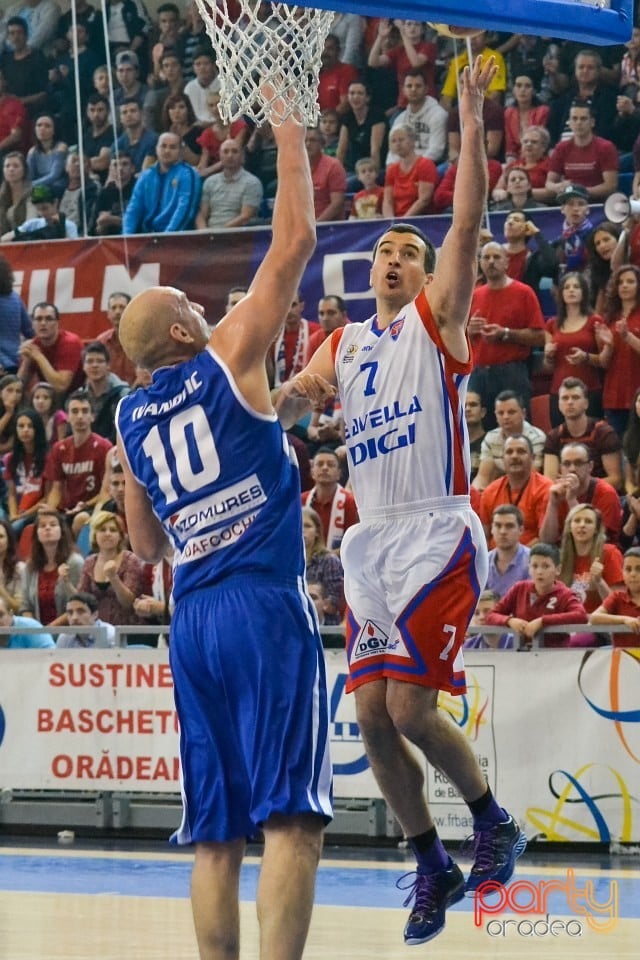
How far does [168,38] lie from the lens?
65.9 ft

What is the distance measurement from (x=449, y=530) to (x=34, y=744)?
6.94 meters

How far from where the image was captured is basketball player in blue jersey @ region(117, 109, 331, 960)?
5.25 m

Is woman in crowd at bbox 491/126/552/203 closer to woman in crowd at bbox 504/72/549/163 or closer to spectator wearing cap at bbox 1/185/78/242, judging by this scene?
woman in crowd at bbox 504/72/549/163

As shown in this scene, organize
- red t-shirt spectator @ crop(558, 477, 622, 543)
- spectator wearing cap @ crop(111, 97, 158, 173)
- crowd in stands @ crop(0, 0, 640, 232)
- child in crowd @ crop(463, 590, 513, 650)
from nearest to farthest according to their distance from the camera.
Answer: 1. child in crowd @ crop(463, 590, 513, 650)
2. red t-shirt spectator @ crop(558, 477, 622, 543)
3. crowd in stands @ crop(0, 0, 640, 232)
4. spectator wearing cap @ crop(111, 97, 158, 173)

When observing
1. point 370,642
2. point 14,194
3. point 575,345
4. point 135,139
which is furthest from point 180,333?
point 14,194

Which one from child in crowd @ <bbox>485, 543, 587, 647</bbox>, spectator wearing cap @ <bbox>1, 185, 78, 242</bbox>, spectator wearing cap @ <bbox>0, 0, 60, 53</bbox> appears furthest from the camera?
spectator wearing cap @ <bbox>0, 0, 60, 53</bbox>

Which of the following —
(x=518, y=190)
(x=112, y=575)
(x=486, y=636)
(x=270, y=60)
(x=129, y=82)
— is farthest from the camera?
(x=129, y=82)

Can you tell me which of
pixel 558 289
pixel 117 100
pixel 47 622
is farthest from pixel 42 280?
pixel 558 289

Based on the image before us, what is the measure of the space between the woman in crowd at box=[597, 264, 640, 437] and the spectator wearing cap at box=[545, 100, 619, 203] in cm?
199

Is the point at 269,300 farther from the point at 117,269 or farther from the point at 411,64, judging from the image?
the point at 411,64

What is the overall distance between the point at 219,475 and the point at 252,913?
4.28 m

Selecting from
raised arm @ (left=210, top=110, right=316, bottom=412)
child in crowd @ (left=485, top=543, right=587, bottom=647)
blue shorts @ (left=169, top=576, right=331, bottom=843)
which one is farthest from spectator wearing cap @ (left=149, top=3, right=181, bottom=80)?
blue shorts @ (left=169, top=576, right=331, bottom=843)

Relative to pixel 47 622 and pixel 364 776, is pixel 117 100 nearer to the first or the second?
pixel 47 622

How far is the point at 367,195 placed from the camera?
16703 millimetres
